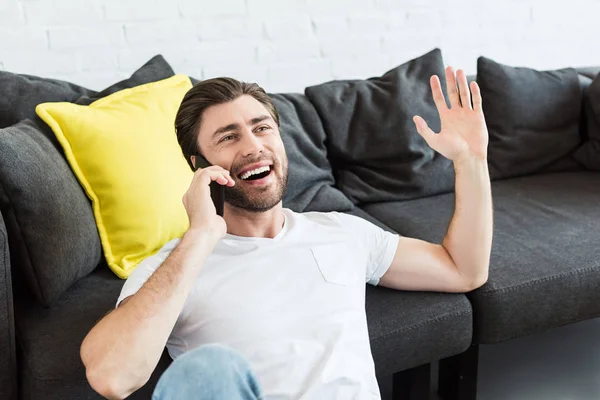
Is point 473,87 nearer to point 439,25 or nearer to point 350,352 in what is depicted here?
point 350,352

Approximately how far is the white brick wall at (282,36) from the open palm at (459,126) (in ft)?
3.64

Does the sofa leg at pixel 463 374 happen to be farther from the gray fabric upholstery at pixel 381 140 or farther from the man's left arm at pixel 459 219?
the gray fabric upholstery at pixel 381 140

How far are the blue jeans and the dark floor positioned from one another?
1.00 meters

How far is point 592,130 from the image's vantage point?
2605 millimetres

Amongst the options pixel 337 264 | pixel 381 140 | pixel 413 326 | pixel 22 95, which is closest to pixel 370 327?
pixel 413 326

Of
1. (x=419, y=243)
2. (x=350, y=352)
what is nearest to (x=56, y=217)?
(x=350, y=352)

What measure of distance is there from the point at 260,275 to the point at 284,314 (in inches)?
4.0

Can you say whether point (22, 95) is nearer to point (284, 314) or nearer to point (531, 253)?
point (284, 314)

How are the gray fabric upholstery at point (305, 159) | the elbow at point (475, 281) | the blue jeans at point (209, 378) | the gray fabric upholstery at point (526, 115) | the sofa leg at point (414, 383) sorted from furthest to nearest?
the gray fabric upholstery at point (526, 115), the gray fabric upholstery at point (305, 159), the sofa leg at point (414, 383), the elbow at point (475, 281), the blue jeans at point (209, 378)

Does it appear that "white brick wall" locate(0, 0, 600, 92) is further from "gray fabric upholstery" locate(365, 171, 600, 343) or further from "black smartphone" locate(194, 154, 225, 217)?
"black smartphone" locate(194, 154, 225, 217)

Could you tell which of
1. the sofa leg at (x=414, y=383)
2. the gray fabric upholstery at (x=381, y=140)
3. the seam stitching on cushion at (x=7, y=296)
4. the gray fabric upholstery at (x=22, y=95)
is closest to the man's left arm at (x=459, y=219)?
the sofa leg at (x=414, y=383)

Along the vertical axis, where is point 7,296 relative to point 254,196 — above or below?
below

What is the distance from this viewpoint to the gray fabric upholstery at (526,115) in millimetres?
2488

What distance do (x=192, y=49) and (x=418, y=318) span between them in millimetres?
1388
